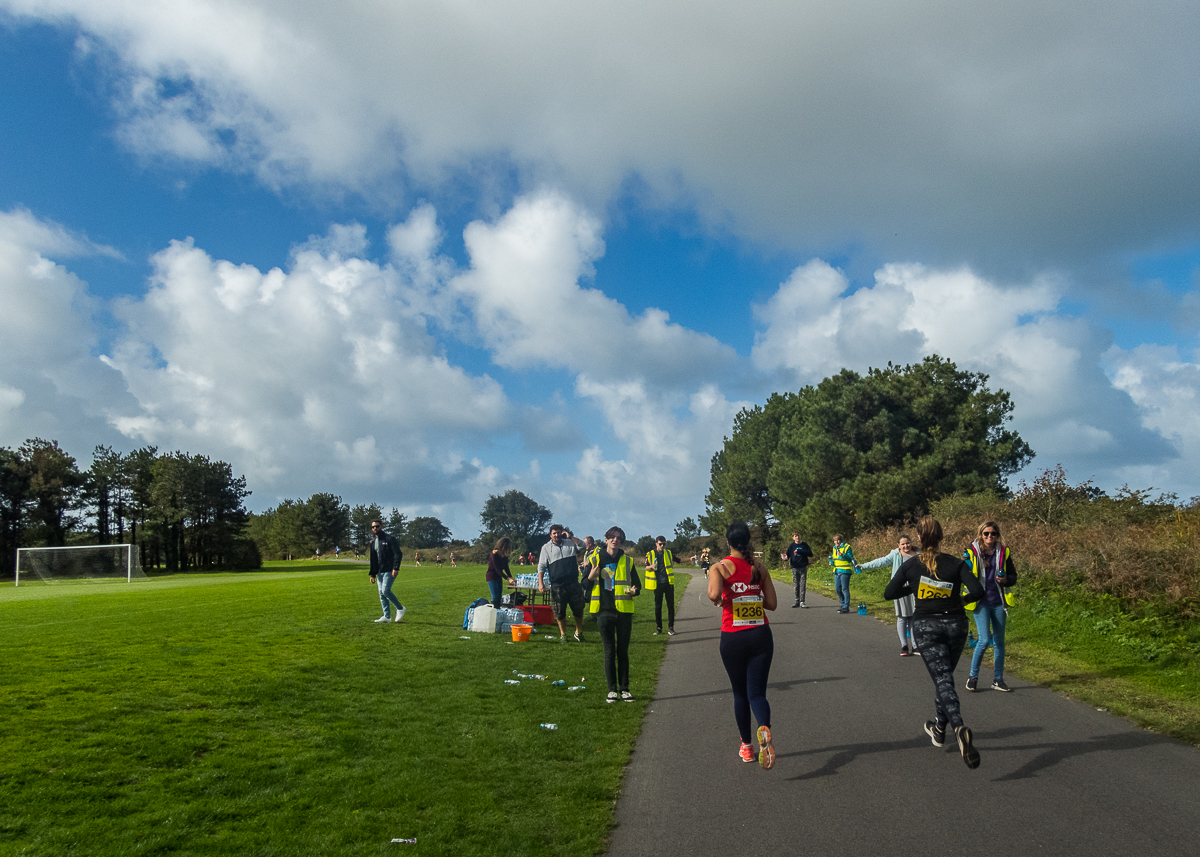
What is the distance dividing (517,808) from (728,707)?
384 centimetres

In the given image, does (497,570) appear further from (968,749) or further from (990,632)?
(968,749)

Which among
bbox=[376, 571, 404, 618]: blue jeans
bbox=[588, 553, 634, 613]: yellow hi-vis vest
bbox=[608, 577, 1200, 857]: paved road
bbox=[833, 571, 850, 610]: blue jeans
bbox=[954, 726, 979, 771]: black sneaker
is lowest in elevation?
bbox=[833, 571, 850, 610]: blue jeans

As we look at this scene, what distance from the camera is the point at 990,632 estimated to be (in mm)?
8922

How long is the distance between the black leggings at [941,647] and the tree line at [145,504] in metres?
74.3

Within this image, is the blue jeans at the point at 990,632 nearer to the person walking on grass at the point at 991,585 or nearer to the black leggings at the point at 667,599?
the person walking on grass at the point at 991,585

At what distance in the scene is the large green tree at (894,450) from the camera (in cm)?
3581

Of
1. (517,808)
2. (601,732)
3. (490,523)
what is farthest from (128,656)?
(490,523)

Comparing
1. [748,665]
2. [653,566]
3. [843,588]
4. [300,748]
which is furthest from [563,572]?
[748,665]

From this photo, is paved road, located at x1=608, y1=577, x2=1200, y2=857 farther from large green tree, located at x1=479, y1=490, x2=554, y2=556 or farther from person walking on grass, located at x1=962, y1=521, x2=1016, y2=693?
large green tree, located at x1=479, y1=490, x2=554, y2=556

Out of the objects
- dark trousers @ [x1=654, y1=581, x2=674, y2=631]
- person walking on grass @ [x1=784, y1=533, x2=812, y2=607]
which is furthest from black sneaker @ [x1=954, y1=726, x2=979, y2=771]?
person walking on grass @ [x1=784, y1=533, x2=812, y2=607]

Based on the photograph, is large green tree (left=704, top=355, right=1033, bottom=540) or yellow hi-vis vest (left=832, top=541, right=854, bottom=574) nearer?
yellow hi-vis vest (left=832, top=541, right=854, bottom=574)

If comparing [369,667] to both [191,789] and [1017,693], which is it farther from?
[1017,693]

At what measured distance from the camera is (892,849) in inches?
173

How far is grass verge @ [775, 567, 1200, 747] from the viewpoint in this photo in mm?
7938
